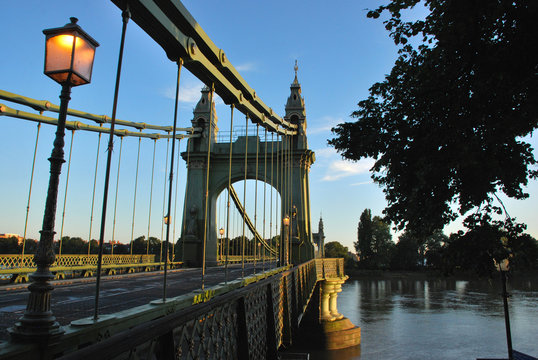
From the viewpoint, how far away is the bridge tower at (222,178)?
19781mm

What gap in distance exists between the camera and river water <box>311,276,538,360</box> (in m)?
20.0

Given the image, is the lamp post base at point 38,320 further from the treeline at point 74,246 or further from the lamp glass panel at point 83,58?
the treeline at point 74,246

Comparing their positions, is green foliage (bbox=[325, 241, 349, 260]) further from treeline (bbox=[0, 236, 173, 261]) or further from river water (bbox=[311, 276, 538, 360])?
treeline (bbox=[0, 236, 173, 261])

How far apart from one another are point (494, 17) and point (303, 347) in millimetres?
17473

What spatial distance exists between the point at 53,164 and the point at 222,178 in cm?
1996

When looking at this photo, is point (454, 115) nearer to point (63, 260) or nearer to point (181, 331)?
point (181, 331)

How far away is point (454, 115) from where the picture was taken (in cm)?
561

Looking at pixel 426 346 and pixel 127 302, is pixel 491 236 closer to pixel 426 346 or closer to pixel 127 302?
pixel 127 302

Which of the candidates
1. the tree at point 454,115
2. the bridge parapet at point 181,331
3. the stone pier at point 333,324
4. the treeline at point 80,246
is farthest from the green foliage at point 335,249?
the bridge parapet at point 181,331

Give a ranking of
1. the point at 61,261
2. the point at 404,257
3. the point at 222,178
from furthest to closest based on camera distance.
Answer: the point at 404,257 → the point at 222,178 → the point at 61,261

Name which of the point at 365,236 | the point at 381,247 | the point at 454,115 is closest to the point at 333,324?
the point at 454,115

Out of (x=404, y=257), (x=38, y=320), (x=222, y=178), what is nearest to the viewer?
(x=38, y=320)

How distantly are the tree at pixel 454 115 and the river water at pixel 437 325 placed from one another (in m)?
6.51

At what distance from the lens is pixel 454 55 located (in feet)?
18.4
